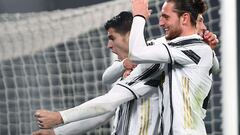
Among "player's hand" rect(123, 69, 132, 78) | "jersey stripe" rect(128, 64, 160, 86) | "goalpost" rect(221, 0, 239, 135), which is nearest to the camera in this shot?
"jersey stripe" rect(128, 64, 160, 86)

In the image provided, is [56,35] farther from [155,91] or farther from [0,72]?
[155,91]

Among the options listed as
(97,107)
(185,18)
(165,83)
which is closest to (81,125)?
(97,107)

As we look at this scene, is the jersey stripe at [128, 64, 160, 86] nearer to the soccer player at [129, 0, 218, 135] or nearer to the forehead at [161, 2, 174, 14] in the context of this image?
the soccer player at [129, 0, 218, 135]

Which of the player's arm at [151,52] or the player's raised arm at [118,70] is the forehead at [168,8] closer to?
the player's arm at [151,52]

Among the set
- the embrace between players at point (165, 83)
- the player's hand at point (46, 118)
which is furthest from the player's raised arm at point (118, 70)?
the player's hand at point (46, 118)

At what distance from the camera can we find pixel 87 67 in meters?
3.68

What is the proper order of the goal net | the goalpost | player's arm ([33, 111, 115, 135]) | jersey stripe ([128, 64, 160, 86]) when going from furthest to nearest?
1. the goal net
2. the goalpost
3. player's arm ([33, 111, 115, 135])
4. jersey stripe ([128, 64, 160, 86])

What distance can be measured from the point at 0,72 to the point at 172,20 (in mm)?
2146

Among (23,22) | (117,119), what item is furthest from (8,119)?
(117,119)

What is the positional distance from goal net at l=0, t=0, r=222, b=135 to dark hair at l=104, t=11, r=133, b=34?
2.63 ft

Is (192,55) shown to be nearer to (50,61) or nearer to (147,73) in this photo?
(147,73)

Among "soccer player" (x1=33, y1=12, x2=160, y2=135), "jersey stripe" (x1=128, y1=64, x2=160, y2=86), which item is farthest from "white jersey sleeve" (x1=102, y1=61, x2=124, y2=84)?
"jersey stripe" (x1=128, y1=64, x2=160, y2=86)

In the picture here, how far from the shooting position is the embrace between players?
6.57 ft

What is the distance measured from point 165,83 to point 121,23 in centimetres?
51
